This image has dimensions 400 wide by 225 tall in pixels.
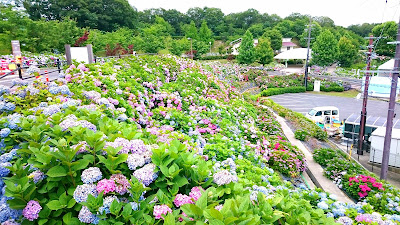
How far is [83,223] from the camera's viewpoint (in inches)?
89.5

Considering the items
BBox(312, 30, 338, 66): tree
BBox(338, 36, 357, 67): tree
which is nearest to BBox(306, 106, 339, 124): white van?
BBox(312, 30, 338, 66): tree

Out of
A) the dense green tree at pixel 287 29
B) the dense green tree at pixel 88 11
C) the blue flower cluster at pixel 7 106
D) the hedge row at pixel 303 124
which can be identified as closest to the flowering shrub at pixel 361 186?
the hedge row at pixel 303 124

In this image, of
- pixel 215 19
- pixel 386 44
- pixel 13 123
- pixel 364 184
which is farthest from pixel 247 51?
pixel 215 19

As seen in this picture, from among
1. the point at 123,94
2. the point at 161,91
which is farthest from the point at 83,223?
the point at 161,91

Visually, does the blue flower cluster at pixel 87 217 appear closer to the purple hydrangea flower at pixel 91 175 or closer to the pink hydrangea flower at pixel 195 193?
the purple hydrangea flower at pixel 91 175

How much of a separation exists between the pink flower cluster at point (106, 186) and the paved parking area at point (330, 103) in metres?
21.3

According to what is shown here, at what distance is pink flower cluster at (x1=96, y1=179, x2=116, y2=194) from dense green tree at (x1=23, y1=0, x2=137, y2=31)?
5671 centimetres

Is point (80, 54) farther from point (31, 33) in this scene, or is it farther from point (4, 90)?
point (31, 33)

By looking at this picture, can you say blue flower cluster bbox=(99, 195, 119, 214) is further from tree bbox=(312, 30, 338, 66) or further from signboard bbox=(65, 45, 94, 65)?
tree bbox=(312, 30, 338, 66)

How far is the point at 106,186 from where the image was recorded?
2.29 m

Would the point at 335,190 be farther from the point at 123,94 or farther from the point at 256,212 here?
the point at 256,212

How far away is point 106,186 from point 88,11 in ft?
199

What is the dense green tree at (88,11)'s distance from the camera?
5384 centimetres

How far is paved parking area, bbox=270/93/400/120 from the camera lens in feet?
73.0
